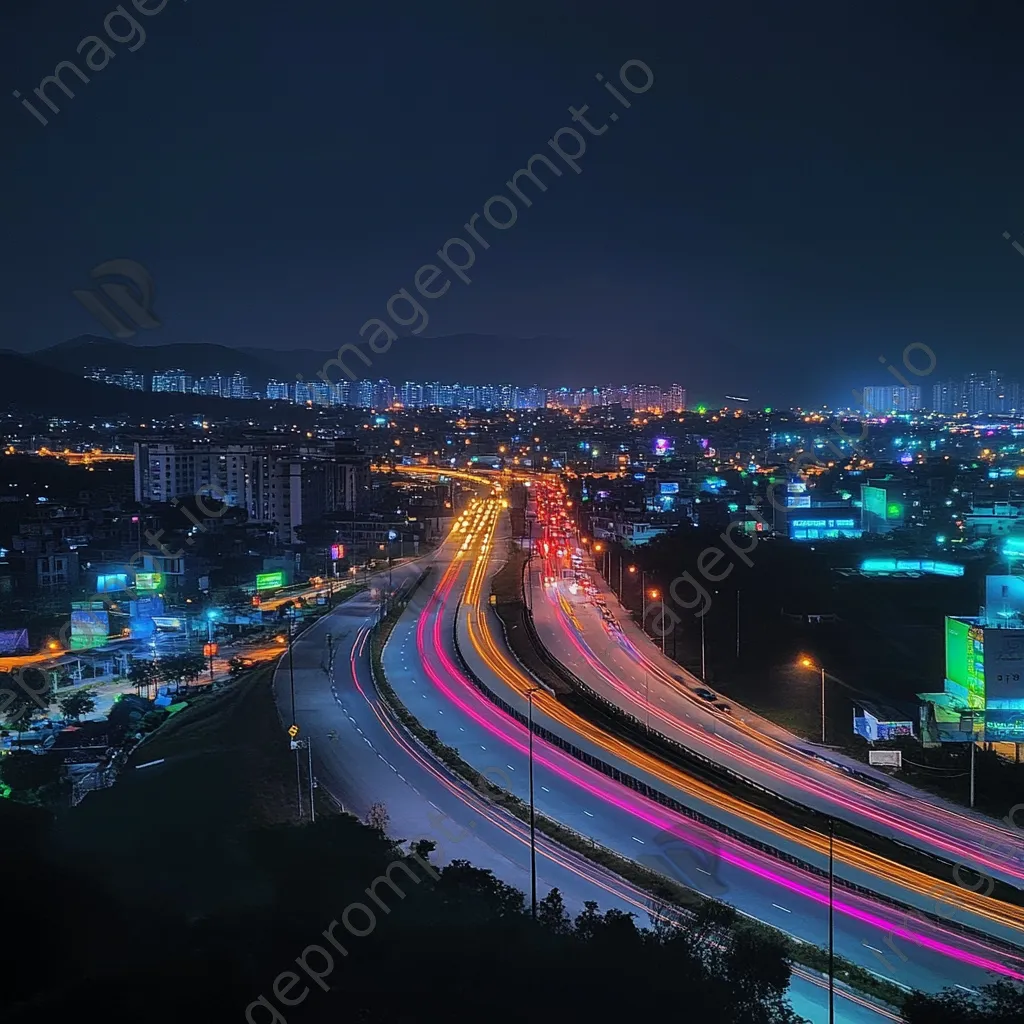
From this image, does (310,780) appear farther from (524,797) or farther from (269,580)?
(269,580)

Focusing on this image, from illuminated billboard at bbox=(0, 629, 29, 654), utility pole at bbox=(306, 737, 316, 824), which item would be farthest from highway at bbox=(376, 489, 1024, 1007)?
illuminated billboard at bbox=(0, 629, 29, 654)

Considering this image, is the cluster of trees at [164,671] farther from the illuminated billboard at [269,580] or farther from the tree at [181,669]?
the illuminated billboard at [269,580]

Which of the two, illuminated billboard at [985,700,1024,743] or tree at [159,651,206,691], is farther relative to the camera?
tree at [159,651,206,691]

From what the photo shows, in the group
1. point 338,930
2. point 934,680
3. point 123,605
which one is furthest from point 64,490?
point 338,930

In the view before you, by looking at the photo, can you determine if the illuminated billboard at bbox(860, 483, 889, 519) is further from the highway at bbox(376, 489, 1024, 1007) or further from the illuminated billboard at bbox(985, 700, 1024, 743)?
the illuminated billboard at bbox(985, 700, 1024, 743)

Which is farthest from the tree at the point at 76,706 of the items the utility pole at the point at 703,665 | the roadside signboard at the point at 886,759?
the roadside signboard at the point at 886,759

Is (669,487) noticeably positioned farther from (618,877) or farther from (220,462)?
(618,877)

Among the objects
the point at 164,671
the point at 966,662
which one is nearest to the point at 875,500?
the point at 966,662
